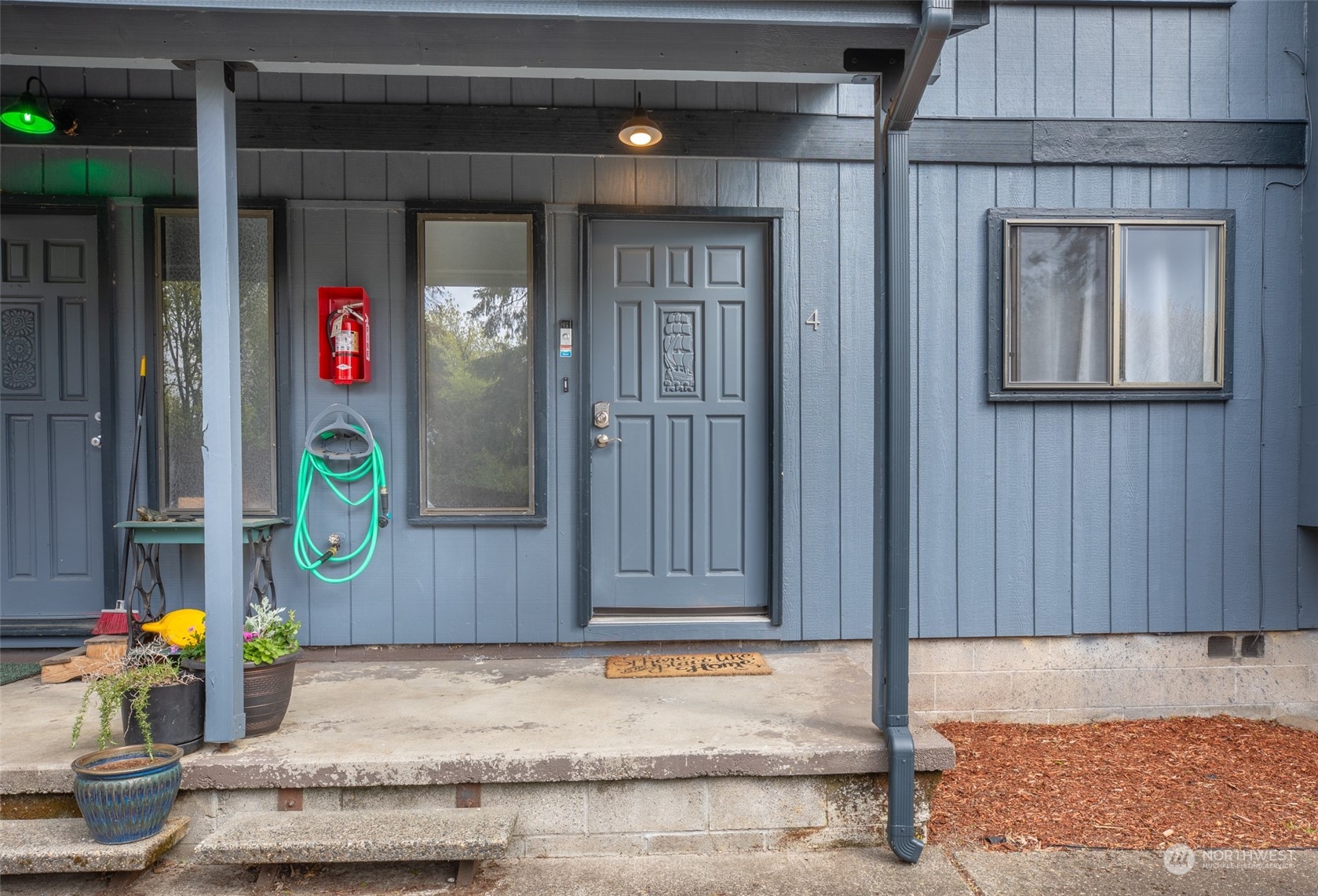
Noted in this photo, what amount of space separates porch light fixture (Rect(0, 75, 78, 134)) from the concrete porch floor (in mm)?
2240

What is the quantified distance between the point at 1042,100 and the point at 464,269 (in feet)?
9.07

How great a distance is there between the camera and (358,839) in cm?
217

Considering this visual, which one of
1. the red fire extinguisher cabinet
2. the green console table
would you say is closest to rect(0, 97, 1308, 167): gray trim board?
the red fire extinguisher cabinet

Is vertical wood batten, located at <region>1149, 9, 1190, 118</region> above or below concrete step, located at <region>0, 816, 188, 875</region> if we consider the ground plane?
above

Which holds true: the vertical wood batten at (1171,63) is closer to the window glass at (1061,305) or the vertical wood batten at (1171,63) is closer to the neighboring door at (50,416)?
the window glass at (1061,305)

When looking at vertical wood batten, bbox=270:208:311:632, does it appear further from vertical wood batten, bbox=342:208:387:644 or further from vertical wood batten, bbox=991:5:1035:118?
vertical wood batten, bbox=991:5:1035:118

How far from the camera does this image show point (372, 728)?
2.62 metres

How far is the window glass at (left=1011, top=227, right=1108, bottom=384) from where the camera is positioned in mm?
3670

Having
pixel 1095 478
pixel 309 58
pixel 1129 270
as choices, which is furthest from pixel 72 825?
pixel 1129 270

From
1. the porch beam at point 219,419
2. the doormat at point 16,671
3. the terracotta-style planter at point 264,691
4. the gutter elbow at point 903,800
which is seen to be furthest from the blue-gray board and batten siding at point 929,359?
the gutter elbow at point 903,800

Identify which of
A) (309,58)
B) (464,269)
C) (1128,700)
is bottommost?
(1128,700)

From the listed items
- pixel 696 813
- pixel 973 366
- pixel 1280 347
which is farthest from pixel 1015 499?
pixel 696 813

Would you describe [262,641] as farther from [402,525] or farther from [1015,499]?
[1015,499]

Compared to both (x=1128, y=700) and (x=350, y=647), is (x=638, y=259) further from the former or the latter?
(x=1128, y=700)
